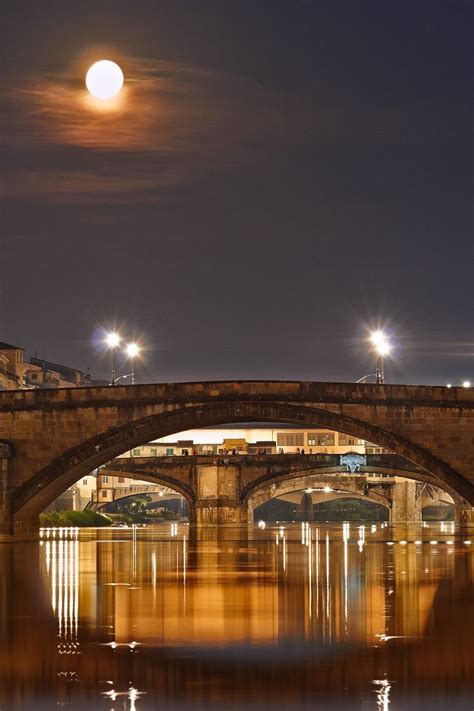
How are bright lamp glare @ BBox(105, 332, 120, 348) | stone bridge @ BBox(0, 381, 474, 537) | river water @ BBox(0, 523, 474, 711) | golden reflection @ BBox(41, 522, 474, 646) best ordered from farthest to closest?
bright lamp glare @ BBox(105, 332, 120, 348), stone bridge @ BBox(0, 381, 474, 537), golden reflection @ BBox(41, 522, 474, 646), river water @ BBox(0, 523, 474, 711)

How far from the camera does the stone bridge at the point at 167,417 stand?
77812mm

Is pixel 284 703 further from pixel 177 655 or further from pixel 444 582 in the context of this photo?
pixel 444 582

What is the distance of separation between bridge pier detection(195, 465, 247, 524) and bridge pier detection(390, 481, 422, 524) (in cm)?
2632

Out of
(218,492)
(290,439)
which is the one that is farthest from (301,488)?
(290,439)

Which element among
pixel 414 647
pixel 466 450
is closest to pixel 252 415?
pixel 466 450

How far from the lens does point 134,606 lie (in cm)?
2733

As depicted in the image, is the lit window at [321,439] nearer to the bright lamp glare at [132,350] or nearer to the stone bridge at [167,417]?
the bright lamp glare at [132,350]

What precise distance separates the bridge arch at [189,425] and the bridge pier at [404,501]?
7126 cm

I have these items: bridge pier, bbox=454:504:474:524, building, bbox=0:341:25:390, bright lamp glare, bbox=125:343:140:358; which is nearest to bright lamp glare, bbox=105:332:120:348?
bright lamp glare, bbox=125:343:140:358

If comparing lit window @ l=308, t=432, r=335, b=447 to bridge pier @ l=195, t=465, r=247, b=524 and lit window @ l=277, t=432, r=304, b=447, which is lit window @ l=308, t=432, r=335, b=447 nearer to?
lit window @ l=277, t=432, r=304, b=447

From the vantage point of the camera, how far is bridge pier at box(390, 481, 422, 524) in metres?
150

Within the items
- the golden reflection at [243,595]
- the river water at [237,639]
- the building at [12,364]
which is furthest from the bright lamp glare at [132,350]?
the river water at [237,639]

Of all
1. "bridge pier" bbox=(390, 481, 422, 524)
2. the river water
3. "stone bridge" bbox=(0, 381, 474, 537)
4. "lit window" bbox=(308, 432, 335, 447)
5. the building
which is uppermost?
the building

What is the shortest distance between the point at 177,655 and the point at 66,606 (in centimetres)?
885
